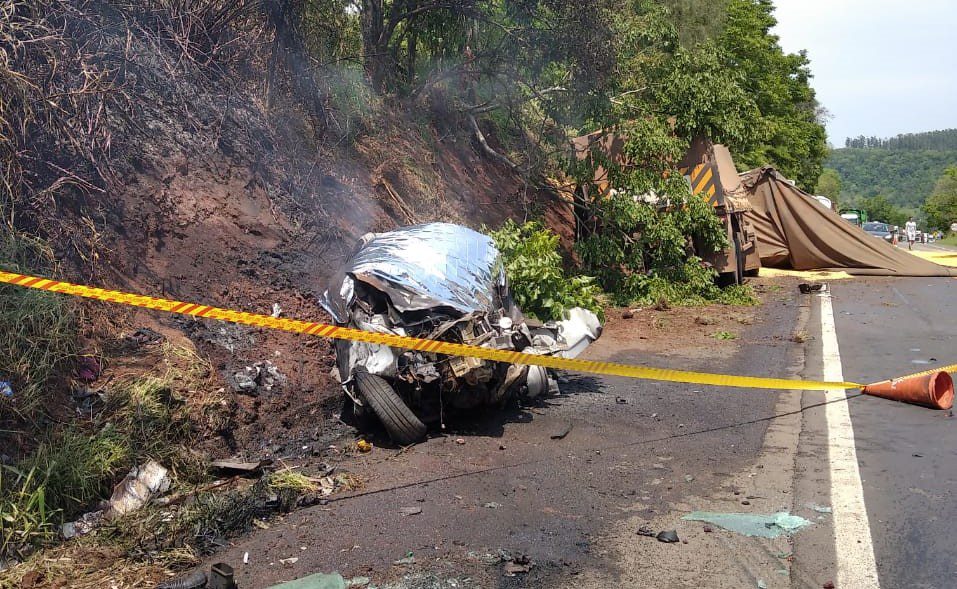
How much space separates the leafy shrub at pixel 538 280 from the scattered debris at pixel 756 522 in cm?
321

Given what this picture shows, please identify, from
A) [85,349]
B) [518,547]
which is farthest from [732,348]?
[85,349]

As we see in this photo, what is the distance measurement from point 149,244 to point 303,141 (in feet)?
11.0

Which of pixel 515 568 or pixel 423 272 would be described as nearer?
pixel 515 568

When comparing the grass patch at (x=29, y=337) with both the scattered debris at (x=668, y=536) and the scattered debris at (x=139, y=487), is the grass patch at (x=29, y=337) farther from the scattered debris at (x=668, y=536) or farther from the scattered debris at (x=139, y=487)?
the scattered debris at (x=668, y=536)

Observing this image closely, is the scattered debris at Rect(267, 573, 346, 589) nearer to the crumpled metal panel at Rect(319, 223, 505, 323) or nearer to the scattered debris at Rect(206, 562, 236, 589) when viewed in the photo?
the scattered debris at Rect(206, 562, 236, 589)

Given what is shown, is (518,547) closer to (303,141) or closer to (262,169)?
(262,169)

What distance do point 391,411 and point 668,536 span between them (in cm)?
221

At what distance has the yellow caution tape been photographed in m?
4.34

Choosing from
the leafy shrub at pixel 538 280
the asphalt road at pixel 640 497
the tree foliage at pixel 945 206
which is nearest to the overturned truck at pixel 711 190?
the leafy shrub at pixel 538 280

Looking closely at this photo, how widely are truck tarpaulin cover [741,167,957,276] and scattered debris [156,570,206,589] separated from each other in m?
17.3

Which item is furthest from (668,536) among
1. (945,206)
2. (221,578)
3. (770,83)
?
(945,206)

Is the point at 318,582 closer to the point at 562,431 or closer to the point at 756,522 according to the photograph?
the point at 756,522

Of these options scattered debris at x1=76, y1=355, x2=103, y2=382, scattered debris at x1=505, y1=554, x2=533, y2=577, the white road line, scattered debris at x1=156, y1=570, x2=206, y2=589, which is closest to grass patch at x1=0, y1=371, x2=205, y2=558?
scattered debris at x1=76, y1=355, x2=103, y2=382

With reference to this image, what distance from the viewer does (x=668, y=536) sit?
4160 millimetres
